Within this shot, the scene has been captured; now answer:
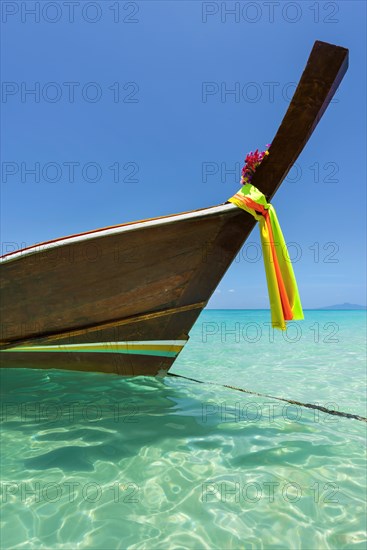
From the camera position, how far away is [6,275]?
138 inches

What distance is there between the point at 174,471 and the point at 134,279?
6.33 ft

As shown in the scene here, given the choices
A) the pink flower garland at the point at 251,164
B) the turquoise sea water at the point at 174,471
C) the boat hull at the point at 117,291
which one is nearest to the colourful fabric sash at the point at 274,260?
the pink flower garland at the point at 251,164

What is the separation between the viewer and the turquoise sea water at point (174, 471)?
1831 millimetres

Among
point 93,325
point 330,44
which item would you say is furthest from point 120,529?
point 330,44

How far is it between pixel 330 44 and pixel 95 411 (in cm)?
408

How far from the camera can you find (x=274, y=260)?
10.1 ft

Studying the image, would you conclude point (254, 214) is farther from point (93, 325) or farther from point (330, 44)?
point (93, 325)

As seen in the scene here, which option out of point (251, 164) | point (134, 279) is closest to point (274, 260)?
point (251, 164)

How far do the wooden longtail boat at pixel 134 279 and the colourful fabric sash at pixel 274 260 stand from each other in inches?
5.4

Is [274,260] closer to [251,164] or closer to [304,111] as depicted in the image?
[251,164]

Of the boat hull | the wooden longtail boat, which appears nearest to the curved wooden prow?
the wooden longtail boat

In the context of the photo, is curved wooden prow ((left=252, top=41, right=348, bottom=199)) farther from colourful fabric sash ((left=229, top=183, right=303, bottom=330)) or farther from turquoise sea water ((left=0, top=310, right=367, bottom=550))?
turquoise sea water ((left=0, top=310, right=367, bottom=550))

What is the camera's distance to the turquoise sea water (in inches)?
72.1

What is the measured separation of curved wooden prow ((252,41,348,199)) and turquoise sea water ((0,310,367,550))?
239 centimetres
